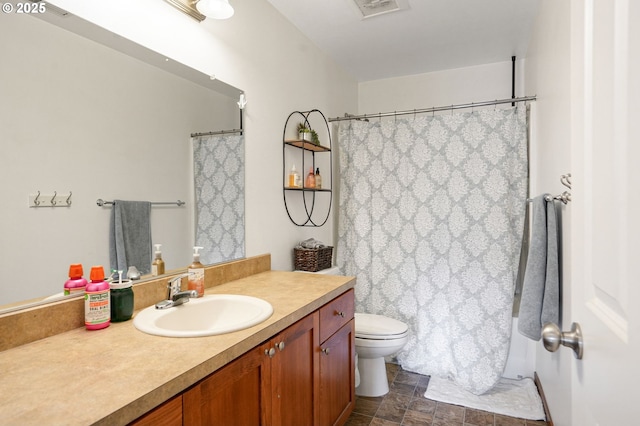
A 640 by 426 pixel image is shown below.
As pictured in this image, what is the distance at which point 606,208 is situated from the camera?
577 mm

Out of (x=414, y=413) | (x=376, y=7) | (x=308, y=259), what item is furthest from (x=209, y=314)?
(x=376, y=7)

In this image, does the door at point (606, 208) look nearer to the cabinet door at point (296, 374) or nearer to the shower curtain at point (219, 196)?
the cabinet door at point (296, 374)

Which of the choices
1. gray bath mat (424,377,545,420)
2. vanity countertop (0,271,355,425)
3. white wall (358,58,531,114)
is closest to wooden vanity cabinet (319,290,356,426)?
vanity countertop (0,271,355,425)

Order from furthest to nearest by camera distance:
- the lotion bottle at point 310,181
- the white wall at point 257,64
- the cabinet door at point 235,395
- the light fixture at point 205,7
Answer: the lotion bottle at point 310,181 → the light fixture at point 205,7 → the white wall at point 257,64 → the cabinet door at point 235,395

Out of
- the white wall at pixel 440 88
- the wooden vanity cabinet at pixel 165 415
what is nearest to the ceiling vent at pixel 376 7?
the white wall at pixel 440 88

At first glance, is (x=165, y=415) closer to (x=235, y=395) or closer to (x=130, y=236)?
(x=235, y=395)

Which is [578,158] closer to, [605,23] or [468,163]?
[605,23]

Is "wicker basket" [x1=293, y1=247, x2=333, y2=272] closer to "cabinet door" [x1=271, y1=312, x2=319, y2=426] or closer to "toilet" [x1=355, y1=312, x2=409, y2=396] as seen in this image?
"toilet" [x1=355, y1=312, x2=409, y2=396]

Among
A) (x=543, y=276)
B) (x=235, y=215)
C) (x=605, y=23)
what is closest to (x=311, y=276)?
(x=235, y=215)

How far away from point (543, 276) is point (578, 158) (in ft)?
4.16

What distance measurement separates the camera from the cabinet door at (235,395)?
35.3 inches

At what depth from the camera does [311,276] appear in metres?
1.97

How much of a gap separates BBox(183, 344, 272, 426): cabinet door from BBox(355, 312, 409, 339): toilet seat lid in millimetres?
1193

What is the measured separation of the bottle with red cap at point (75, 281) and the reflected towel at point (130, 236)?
0.35ft
